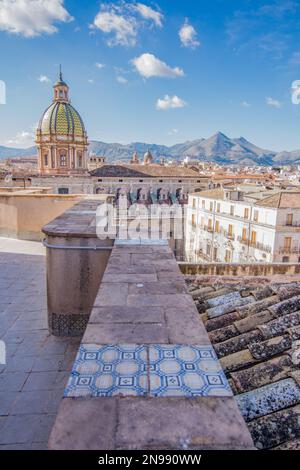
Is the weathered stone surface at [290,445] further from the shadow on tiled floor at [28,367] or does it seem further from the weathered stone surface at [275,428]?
the shadow on tiled floor at [28,367]

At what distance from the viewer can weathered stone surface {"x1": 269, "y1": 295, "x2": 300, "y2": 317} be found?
9.71ft

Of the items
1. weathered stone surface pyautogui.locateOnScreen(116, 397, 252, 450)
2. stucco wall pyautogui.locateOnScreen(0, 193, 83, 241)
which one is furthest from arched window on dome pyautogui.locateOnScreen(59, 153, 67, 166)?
weathered stone surface pyautogui.locateOnScreen(116, 397, 252, 450)

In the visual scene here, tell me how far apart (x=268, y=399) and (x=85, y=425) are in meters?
1.11

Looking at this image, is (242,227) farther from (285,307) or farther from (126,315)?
(126,315)

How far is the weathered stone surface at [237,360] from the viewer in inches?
87.1

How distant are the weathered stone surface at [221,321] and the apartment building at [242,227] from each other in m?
18.8

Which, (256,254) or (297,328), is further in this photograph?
(256,254)

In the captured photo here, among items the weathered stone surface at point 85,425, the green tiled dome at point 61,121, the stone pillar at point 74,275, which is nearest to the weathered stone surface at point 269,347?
the weathered stone surface at point 85,425

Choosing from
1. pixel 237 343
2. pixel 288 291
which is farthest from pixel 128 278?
pixel 288 291

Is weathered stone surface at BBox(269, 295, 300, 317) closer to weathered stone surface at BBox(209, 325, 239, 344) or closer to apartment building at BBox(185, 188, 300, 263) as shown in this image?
weathered stone surface at BBox(209, 325, 239, 344)

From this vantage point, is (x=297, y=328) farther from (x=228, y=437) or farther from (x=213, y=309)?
(x=228, y=437)

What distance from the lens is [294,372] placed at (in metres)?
2.02
